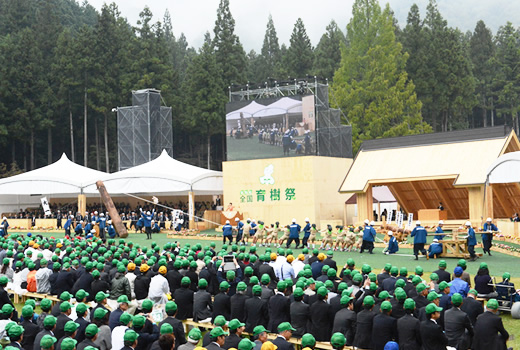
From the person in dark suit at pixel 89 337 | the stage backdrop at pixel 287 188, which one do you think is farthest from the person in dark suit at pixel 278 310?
the stage backdrop at pixel 287 188

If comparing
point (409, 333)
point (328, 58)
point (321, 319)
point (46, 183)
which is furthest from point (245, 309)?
point (328, 58)

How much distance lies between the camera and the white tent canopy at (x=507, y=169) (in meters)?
27.2

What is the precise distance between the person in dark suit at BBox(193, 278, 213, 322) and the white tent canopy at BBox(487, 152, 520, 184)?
17.7 m

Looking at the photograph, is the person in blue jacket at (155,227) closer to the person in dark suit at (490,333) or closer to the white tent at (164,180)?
the white tent at (164,180)

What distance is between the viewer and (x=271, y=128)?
132ft

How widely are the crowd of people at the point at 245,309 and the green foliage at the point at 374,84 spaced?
37.6 m

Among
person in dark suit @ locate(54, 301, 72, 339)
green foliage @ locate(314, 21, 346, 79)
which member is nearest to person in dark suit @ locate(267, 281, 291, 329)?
person in dark suit @ locate(54, 301, 72, 339)

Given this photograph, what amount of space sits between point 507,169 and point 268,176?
1615 cm

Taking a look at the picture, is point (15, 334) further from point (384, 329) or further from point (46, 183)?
point (46, 183)

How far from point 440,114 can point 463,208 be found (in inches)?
1315

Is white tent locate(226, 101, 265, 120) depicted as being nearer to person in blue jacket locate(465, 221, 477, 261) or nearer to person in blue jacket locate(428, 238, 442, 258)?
person in blue jacket locate(428, 238, 442, 258)

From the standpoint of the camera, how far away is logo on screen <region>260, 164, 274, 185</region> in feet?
132

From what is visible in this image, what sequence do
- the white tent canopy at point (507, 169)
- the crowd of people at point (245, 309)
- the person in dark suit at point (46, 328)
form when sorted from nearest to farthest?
the crowd of people at point (245, 309) < the person in dark suit at point (46, 328) < the white tent canopy at point (507, 169)

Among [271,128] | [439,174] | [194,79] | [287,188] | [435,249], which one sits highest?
[194,79]
